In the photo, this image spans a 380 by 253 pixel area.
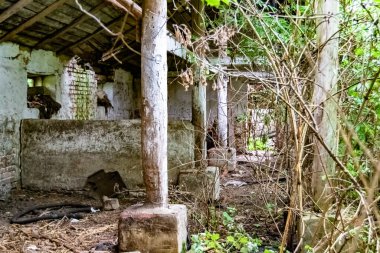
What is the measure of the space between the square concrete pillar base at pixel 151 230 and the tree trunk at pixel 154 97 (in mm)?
148

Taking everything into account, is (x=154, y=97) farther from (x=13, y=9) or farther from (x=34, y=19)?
(x=34, y=19)

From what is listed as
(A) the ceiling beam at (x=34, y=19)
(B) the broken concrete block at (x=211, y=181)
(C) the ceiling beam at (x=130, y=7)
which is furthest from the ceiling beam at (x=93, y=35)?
(C) the ceiling beam at (x=130, y=7)

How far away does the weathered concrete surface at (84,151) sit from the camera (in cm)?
610

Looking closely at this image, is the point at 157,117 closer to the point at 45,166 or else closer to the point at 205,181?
the point at 205,181

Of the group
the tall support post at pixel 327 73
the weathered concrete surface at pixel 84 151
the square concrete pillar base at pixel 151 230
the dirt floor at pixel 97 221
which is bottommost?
the dirt floor at pixel 97 221

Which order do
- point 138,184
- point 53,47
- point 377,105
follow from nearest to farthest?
point 377,105, point 138,184, point 53,47

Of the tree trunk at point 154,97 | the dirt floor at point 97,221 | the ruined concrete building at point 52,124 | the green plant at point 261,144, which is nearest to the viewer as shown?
the tree trunk at point 154,97

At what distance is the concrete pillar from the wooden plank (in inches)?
89.5

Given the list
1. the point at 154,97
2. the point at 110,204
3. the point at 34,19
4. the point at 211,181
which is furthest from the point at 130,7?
the point at 110,204

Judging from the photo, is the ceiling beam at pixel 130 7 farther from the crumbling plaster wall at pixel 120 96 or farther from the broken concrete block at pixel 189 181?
the crumbling plaster wall at pixel 120 96

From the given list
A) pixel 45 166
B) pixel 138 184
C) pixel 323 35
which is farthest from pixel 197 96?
pixel 323 35

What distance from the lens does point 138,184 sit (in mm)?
6266

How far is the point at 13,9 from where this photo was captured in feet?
16.9

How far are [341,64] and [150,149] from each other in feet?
7.24
